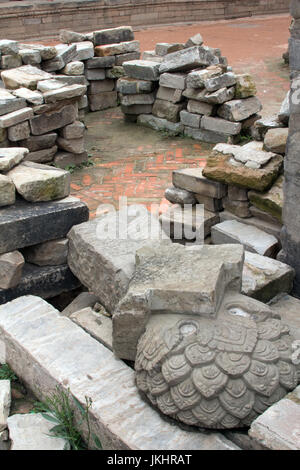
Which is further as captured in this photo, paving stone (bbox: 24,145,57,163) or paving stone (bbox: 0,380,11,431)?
paving stone (bbox: 24,145,57,163)

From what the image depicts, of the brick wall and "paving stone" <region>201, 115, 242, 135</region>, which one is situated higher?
the brick wall

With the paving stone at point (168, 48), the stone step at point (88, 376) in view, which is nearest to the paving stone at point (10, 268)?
the stone step at point (88, 376)

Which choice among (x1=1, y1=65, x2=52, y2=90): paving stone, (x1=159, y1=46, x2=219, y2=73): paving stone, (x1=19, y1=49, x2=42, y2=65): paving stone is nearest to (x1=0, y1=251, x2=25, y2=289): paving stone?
(x1=1, y1=65, x2=52, y2=90): paving stone

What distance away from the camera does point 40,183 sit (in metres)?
4.98

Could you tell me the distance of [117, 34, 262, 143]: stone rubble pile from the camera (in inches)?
359

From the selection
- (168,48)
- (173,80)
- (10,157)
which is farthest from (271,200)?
(168,48)

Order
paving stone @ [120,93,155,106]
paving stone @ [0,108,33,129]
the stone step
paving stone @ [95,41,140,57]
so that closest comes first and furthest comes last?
1. the stone step
2. paving stone @ [0,108,33,129]
3. paving stone @ [120,93,155,106]
4. paving stone @ [95,41,140,57]

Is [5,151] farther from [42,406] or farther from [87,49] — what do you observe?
[87,49]

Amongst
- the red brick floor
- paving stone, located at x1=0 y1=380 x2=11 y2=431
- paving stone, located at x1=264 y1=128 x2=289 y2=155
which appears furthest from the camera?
the red brick floor

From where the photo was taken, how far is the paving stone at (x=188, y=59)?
32.2 feet

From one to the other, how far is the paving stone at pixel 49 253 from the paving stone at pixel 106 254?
14 cm

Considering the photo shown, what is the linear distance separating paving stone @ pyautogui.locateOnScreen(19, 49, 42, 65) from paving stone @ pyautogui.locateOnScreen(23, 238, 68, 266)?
18.6 ft

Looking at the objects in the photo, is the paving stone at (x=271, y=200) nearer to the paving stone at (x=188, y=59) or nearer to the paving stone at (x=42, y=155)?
the paving stone at (x=42, y=155)

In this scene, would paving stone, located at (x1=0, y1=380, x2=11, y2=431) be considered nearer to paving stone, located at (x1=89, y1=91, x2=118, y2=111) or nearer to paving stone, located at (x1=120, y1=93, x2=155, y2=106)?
paving stone, located at (x1=120, y1=93, x2=155, y2=106)
